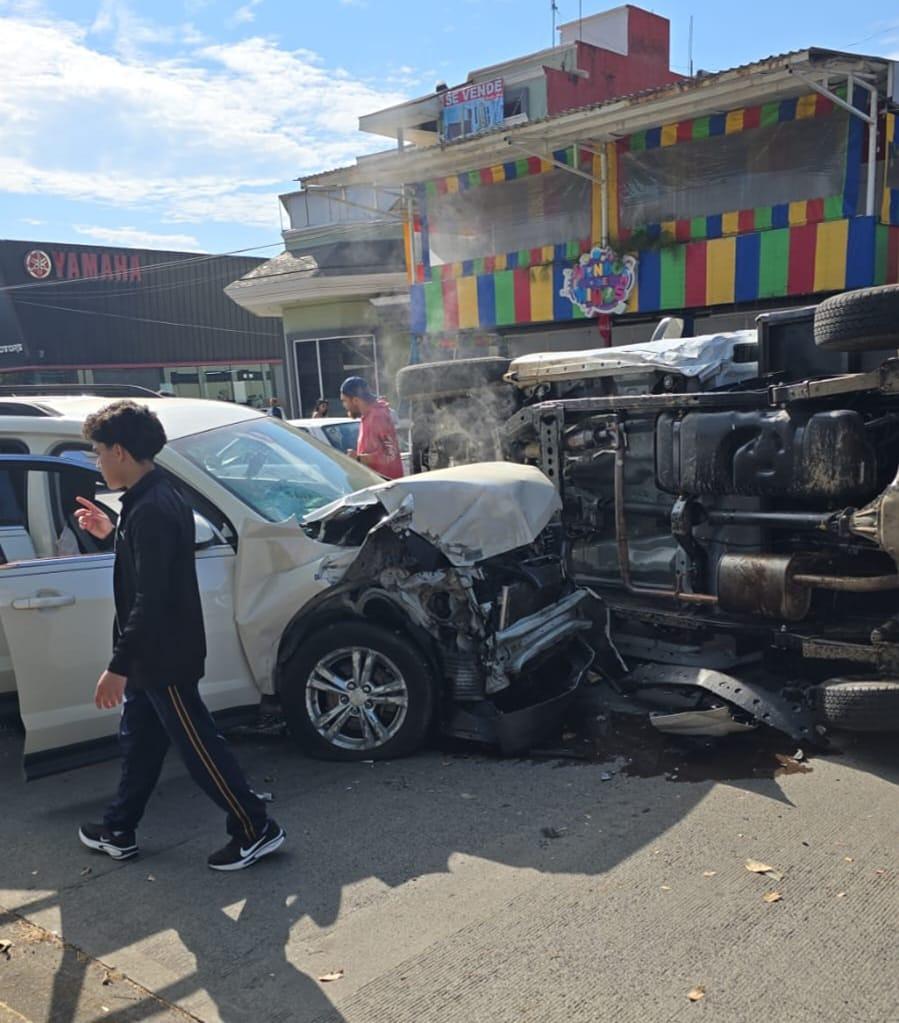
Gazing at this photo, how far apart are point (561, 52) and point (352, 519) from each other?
18.4m

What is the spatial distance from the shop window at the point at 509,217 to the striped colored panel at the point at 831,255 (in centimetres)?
455

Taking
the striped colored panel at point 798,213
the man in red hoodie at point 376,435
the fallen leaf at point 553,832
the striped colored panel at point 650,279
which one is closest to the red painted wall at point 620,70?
the striped colored panel at point 650,279

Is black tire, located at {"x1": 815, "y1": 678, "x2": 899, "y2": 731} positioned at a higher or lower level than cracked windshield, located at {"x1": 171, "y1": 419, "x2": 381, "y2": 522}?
lower

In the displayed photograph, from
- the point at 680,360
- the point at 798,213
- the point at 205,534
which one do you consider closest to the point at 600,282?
the point at 798,213

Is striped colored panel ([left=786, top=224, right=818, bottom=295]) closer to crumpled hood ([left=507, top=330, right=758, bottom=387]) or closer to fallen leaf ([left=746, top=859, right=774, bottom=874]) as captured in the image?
crumpled hood ([left=507, top=330, right=758, bottom=387])

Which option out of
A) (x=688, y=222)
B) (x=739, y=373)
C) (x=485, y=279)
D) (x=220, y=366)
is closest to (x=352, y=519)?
(x=739, y=373)

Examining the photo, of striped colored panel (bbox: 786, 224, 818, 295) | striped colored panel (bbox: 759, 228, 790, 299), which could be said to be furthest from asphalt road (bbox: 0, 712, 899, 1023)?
striped colored panel (bbox: 759, 228, 790, 299)

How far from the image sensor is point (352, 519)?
482 cm

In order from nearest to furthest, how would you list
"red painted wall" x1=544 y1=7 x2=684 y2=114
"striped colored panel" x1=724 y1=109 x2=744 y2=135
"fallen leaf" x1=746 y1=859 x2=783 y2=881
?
"fallen leaf" x1=746 y1=859 x2=783 y2=881, "striped colored panel" x1=724 y1=109 x2=744 y2=135, "red painted wall" x1=544 y1=7 x2=684 y2=114

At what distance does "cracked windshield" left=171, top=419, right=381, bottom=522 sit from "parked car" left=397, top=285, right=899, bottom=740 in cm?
111

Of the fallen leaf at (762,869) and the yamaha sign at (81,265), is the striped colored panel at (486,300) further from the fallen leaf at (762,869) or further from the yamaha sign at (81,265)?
the yamaha sign at (81,265)

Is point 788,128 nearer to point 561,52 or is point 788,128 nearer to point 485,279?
point 485,279

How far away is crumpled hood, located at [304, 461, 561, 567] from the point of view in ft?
15.0

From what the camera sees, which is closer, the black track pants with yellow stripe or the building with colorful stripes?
the black track pants with yellow stripe
